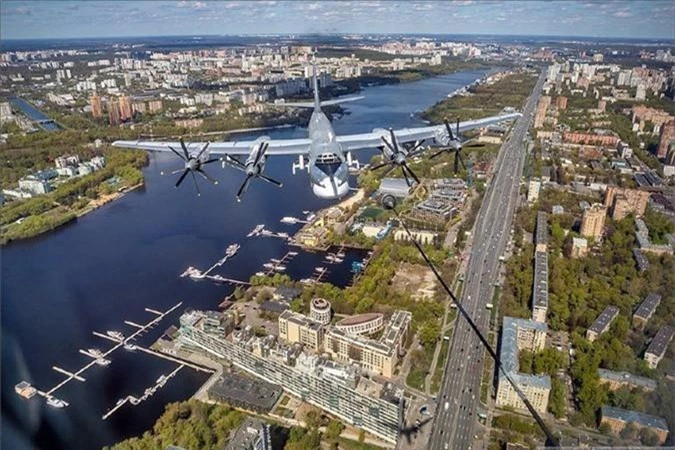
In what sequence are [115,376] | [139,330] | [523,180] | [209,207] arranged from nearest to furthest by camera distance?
1. [115,376]
2. [139,330]
3. [209,207]
4. [523,180]

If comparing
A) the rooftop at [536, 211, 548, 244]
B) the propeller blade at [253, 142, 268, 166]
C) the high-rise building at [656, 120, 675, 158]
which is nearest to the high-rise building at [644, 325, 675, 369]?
the rooftop at [536, 211, 548, 244]

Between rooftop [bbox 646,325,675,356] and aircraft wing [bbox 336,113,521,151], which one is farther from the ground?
aircraft wing [bbox 336,113,521,151]

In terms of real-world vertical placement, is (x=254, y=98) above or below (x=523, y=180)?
above

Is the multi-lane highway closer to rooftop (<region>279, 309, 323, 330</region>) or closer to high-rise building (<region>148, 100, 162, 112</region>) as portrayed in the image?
rooftop (<region>279, 309, 323, 330</region>)

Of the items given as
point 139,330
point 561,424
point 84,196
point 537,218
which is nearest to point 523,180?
point 537,218

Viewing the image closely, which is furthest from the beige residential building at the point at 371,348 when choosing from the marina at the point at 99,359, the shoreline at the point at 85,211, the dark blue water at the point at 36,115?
the dark blue water at the point at 36,115

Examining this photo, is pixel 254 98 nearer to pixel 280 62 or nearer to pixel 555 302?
pixel 280 62

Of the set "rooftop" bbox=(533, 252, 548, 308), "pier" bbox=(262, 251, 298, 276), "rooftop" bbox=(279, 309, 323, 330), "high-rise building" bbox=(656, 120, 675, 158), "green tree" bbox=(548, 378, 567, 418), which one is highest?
"high-rise building" bbox=(656, 120, 675, 158)
